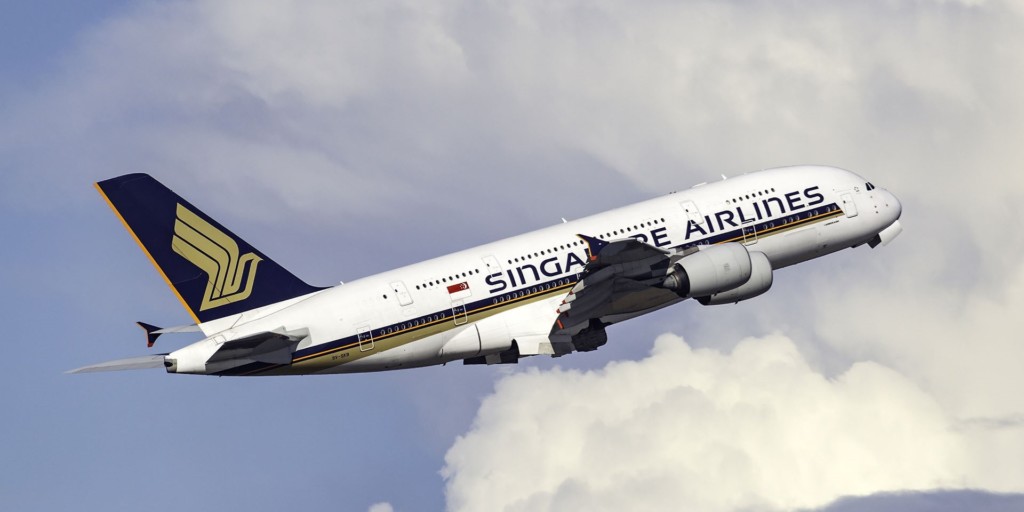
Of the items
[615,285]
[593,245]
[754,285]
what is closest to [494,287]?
[593,245]

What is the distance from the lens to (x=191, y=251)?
55625 millimetres

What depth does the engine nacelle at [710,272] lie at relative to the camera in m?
56.1

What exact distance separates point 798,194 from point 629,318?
9.62 m

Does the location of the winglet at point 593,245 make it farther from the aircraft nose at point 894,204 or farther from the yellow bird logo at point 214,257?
the aircraft nose at point 894,204

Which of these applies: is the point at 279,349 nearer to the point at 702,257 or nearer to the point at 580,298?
the point at 580,298

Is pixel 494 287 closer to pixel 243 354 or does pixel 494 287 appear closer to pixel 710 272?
pixel 710 272

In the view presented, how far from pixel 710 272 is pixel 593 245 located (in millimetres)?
4560

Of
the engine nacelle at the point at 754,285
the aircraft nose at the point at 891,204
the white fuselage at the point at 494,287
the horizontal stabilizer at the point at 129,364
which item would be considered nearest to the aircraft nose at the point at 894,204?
the aircraft nose at the point at 891,204

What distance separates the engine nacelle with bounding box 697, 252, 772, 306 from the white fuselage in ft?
6.08

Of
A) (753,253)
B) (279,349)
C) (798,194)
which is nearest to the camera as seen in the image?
(279,349)

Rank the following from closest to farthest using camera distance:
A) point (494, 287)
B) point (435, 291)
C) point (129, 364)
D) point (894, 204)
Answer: point (129, 364) < point (435, 291) < point (494, 287) < point (894, 204)

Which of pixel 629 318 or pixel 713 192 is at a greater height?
pixel 713 192

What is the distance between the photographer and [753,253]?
5866 centimetres

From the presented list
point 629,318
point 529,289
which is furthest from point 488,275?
point 629,318
